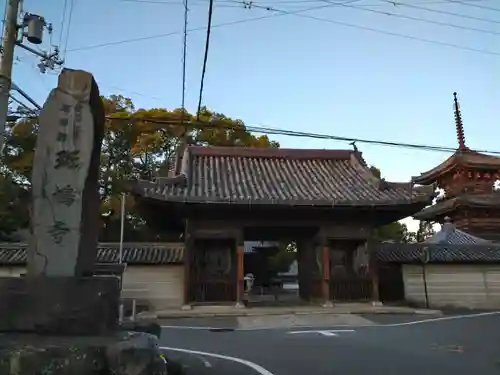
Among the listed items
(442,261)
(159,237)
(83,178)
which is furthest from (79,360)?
(159,237)

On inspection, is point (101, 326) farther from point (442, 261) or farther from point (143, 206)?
point (442, 261)

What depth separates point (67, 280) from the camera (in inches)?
221

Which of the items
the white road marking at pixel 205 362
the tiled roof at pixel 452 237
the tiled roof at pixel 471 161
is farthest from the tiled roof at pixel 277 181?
the tiled roof at pixel 471 161

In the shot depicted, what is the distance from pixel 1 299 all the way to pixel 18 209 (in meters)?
23.2

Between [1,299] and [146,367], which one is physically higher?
[1,299]

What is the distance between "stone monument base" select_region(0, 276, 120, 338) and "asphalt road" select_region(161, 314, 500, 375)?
197 cm

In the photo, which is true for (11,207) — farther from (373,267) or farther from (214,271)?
(373,267)

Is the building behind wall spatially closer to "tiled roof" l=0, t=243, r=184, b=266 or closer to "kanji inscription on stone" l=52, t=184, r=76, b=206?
"tiled roof" l=0, t=243, r=184, b=266

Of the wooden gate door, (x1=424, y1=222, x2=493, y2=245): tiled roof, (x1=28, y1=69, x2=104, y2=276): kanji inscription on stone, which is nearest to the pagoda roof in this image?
(x1=424, y1=222, x2=493, y2=245): tiled roof

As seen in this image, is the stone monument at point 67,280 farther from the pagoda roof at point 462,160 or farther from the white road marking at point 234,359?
the pagoda roof at point 462,160

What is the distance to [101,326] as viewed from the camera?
554 cm

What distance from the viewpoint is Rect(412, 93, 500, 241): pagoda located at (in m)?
30.5

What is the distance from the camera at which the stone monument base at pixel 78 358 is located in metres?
4.48

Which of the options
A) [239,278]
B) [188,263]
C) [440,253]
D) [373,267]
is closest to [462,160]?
[440,253]
